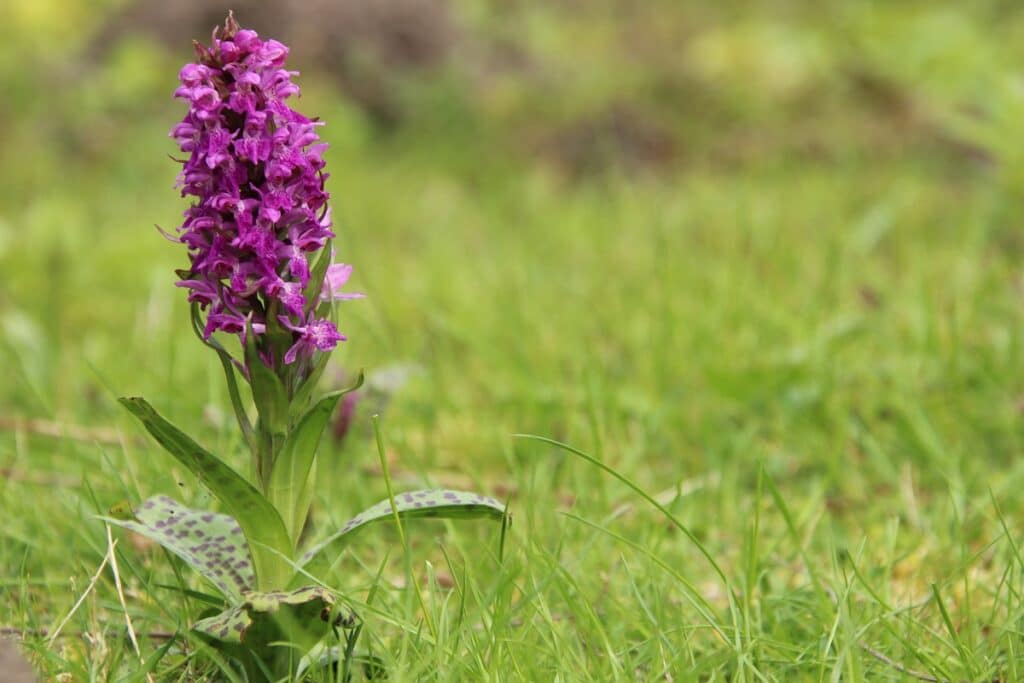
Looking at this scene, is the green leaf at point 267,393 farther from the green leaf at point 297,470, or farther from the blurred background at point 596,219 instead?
the blurred background at point 596,219

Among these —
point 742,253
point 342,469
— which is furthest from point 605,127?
point 342,469

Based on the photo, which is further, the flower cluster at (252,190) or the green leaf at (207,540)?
the green leaf at (207,540)

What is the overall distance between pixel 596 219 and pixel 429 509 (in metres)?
3.34

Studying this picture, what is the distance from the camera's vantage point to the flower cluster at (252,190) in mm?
1446

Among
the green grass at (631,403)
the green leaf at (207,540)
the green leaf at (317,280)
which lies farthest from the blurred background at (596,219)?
the green leaf at (317,280)

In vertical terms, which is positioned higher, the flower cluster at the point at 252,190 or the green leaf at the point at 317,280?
the flower cluster at the point at 252,190

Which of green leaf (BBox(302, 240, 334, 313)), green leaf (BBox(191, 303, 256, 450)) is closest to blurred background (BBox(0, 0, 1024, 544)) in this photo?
green leaf (BBox(191, 303, 256, 450))

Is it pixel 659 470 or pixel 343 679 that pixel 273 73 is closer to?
pixel 343 679

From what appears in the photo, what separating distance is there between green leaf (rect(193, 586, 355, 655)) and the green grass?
0.06 m

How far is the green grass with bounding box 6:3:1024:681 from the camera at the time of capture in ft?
5.46

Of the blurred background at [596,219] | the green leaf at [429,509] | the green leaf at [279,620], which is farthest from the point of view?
the blurred background at [596,219]

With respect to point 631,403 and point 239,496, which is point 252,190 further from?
point 631,403

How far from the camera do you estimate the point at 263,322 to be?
5.03 feet

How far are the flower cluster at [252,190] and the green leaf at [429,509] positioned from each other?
26 centimetres
